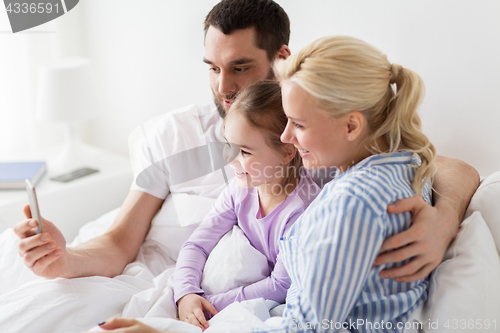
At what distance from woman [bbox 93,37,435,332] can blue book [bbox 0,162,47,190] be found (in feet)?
4.64

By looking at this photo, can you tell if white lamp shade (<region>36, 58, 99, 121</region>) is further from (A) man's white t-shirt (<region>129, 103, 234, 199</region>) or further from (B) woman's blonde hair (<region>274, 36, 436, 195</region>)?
(B) woman's blonde hair (<region>274, 36, 436, 195</region>)

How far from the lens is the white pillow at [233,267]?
110 centimetres

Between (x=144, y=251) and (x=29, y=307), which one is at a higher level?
(x=29, y=307)

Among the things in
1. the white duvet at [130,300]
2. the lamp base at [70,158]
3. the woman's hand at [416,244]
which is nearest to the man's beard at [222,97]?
the white duvet at [130,300]

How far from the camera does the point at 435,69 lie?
48.8 inches

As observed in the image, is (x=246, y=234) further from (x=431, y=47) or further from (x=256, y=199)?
(x=431, y=47)

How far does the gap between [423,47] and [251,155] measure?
1.90 ft

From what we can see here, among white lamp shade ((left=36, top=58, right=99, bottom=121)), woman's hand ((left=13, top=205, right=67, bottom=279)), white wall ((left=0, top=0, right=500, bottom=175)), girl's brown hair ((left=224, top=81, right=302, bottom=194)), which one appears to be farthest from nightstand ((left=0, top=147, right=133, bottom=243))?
girl's brown hair ((left=224, top=81, right=302, bottom=194))

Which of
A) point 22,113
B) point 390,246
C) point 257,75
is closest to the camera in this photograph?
point 390,246

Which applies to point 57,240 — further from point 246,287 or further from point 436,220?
point 436,220

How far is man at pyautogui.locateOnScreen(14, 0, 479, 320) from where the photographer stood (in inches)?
42.7

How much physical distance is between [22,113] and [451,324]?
2329mm

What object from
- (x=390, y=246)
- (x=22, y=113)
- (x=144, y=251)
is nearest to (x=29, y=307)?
(x=144, y=251)

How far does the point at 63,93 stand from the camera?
82.6 inches
